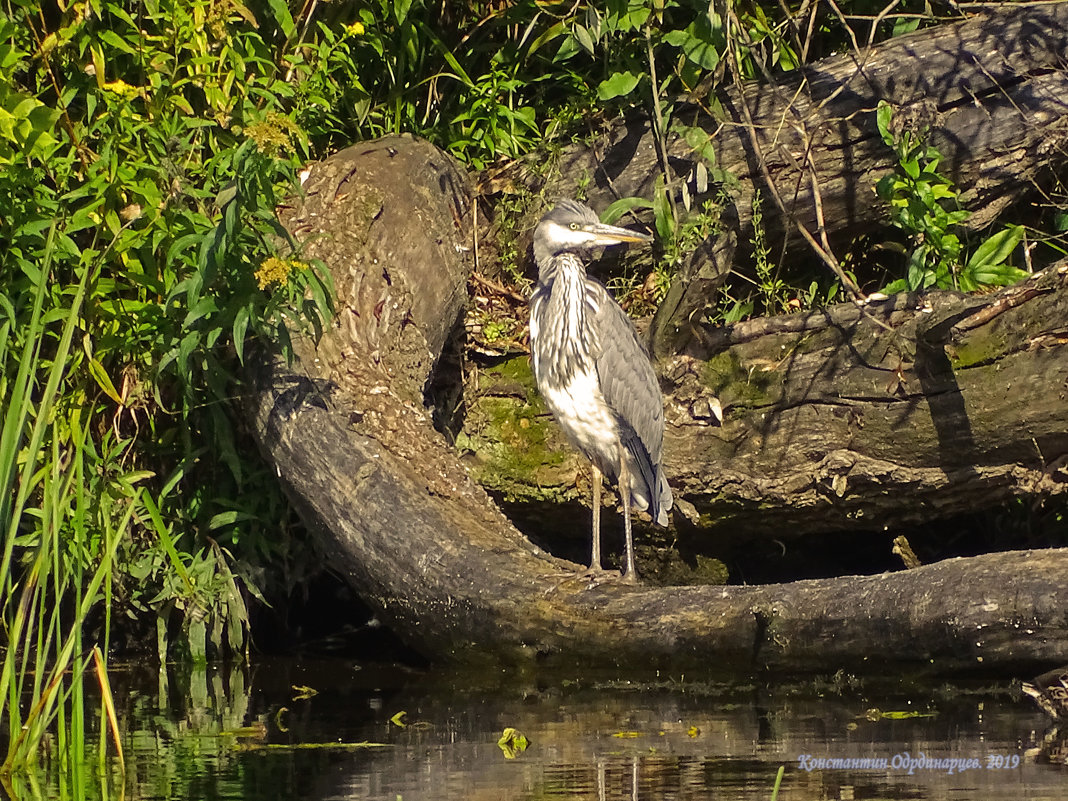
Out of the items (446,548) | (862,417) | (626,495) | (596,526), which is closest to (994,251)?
(862,417)

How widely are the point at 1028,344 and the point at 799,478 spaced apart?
1000 millimetres

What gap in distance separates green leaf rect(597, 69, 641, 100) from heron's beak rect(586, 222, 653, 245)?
587 mm

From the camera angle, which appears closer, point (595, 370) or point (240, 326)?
point (240, 326)

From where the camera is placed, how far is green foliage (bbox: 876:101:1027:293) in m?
5.50

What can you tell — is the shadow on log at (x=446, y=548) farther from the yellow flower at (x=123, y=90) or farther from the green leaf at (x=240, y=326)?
the yellow flower at (x=123, y=90)

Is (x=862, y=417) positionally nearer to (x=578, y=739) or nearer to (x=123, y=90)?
(x=578, y=739)

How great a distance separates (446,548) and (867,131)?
2620 mm

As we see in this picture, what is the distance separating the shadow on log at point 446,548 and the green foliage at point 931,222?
74 cm

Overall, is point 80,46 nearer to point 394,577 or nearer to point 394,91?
point 394,91

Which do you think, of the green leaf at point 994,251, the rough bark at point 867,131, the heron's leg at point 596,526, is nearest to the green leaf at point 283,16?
the rough bark at point 867,131

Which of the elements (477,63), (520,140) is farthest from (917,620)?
(477,63)

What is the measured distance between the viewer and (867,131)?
5.72 meters

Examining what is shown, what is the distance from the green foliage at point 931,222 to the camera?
5.50 meters

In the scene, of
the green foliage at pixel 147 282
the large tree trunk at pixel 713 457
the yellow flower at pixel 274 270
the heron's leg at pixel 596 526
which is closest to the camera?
the large tree trunk at pixel 713 457
